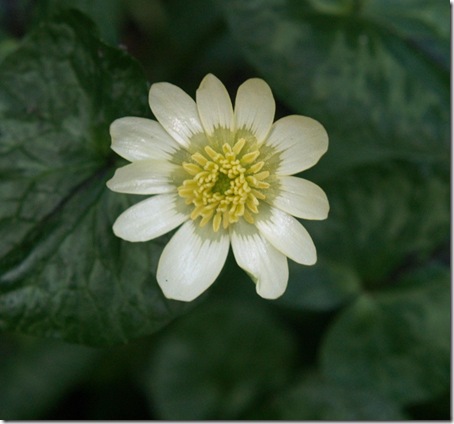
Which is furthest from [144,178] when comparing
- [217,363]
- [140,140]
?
[217,363]

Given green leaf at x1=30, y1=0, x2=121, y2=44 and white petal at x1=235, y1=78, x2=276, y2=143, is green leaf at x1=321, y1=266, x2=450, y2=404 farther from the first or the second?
green leaf at x1=30, y1=0, x2=121, y2=44

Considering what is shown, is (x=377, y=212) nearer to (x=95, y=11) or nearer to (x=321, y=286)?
(x=321, y=286)

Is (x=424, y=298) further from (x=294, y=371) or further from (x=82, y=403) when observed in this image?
(x=82, y=403)

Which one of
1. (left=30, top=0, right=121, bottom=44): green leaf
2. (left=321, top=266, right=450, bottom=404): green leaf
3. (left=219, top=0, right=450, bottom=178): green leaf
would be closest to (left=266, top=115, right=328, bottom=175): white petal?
(left=219, top=0, right=450, bottom=178): green leaf

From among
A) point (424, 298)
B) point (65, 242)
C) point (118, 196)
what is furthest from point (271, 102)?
point (424, 298)

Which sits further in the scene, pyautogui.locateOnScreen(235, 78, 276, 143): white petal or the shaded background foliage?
the shaded background foliage

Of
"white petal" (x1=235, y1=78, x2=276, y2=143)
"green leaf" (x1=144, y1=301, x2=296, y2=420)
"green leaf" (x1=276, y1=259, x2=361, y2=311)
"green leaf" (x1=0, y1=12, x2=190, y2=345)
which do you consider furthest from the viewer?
"green leaf" (x1=144, y1=301, x2=296, y2=420)

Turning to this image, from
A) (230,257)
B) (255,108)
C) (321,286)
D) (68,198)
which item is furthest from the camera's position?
(321,286)
